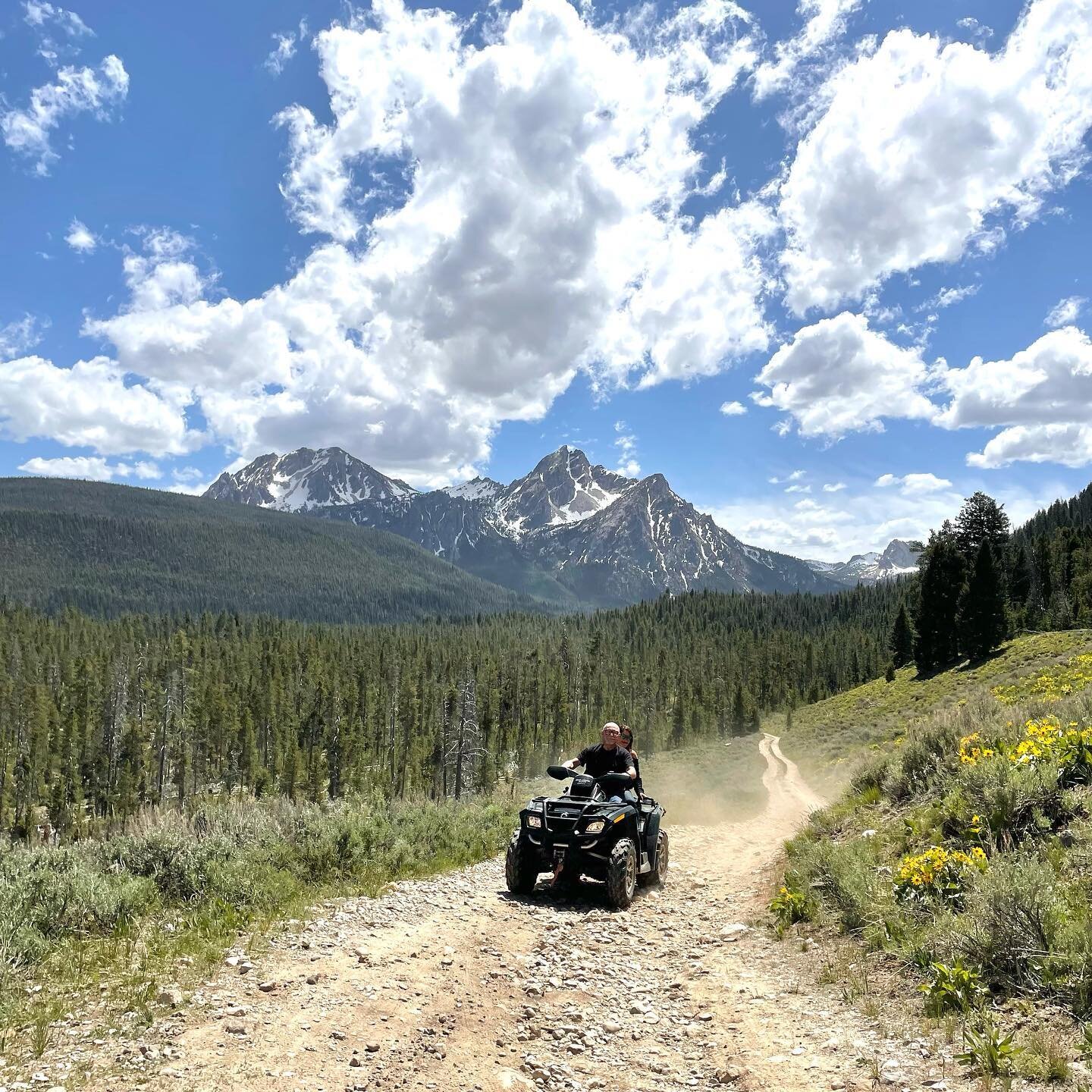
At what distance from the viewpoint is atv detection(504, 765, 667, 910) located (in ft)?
35.6

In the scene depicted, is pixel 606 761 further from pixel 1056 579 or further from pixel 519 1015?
pixel 1056 579

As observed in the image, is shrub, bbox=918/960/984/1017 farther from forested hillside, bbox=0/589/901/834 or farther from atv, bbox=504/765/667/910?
forested hillside, bbox=0/589/901/834

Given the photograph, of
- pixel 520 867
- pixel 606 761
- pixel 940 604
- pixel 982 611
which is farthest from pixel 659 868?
pixel 940 604

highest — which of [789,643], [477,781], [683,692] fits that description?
[789,643]

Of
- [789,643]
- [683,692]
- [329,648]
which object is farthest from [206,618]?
[789,643]

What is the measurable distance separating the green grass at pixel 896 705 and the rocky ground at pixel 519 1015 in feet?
81.7

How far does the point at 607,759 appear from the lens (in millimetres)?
12648

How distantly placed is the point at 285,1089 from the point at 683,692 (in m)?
101

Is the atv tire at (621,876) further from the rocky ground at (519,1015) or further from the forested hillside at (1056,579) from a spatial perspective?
the forested hillside at (1056,579)

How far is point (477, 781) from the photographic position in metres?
82.2

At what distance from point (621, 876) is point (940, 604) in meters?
61.7

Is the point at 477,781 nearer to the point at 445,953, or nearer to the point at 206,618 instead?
the point at 445,953

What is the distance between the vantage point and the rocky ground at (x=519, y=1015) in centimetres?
550

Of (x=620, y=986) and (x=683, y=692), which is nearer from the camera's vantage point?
(x=620, y=986)
